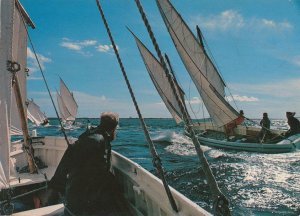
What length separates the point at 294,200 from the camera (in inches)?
362

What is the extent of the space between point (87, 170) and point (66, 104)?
7543 cm

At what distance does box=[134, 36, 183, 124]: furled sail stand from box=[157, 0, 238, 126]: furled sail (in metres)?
2.95

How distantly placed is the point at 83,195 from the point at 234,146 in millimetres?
18859

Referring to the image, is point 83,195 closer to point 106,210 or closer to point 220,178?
point 106,210

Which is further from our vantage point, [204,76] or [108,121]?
[204,76]

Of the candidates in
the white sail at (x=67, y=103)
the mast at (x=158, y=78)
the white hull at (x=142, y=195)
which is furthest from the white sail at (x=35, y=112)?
the white hull at (x=142, y=195)

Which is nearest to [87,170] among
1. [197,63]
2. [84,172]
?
[84,172]

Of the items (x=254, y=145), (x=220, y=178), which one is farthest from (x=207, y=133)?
(x=220, y=178)

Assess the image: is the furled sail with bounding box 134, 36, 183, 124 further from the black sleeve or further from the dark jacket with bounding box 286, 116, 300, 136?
the black sleeve

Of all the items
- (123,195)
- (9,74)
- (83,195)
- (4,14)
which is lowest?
(123,195)

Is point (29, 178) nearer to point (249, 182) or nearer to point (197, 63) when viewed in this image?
point (249, 182)

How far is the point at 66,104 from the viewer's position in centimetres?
7669

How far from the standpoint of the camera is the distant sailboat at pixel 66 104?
75.5 metres

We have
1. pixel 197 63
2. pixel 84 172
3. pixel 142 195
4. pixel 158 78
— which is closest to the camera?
pixel 84 172
